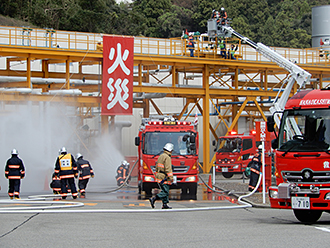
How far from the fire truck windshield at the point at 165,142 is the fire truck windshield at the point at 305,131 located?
6.72 m

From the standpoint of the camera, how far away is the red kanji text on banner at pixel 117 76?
85.7ft

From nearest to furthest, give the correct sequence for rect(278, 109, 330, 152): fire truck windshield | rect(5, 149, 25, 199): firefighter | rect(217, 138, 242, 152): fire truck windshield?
rect(278, 109, 330, 152): fire truck windshield → rect(5, 149, 25, 199): firefighter → rect(217, 138, 242, 152): fire truck windshield

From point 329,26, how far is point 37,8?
3385 centimetres

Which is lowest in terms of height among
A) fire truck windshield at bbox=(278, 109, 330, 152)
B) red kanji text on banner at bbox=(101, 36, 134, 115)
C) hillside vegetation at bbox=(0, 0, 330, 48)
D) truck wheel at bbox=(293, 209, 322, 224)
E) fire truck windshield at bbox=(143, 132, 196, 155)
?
truck wheel at bbox=(293, 209, 322, 224)

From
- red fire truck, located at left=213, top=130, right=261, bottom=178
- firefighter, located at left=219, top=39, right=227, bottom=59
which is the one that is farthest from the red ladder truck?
firefighter, located at left=219, top=39, right=227, bottom=59

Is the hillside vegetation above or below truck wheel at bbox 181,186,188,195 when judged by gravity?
above

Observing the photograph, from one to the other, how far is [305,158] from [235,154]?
61.2 feet

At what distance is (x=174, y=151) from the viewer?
55.0 ft

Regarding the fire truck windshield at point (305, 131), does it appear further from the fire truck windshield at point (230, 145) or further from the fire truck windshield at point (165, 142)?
the fire truck windshield at point (230, 145)

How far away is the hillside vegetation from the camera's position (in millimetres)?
56656

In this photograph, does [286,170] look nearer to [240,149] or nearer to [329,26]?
[240,149]

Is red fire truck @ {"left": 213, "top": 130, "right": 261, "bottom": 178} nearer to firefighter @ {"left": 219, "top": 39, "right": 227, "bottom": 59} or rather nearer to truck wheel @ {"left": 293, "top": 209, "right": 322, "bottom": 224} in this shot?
firefighter @ {"left": 219, "top": 39, "right": 227, "bottom": 59}

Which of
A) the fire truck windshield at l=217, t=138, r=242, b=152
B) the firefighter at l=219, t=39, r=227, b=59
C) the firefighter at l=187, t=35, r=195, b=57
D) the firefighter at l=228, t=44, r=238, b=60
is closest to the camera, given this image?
the fire truck windshield at l=217, t=138, r=242, b=152

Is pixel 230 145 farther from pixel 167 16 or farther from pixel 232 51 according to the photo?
pixel 167 16
